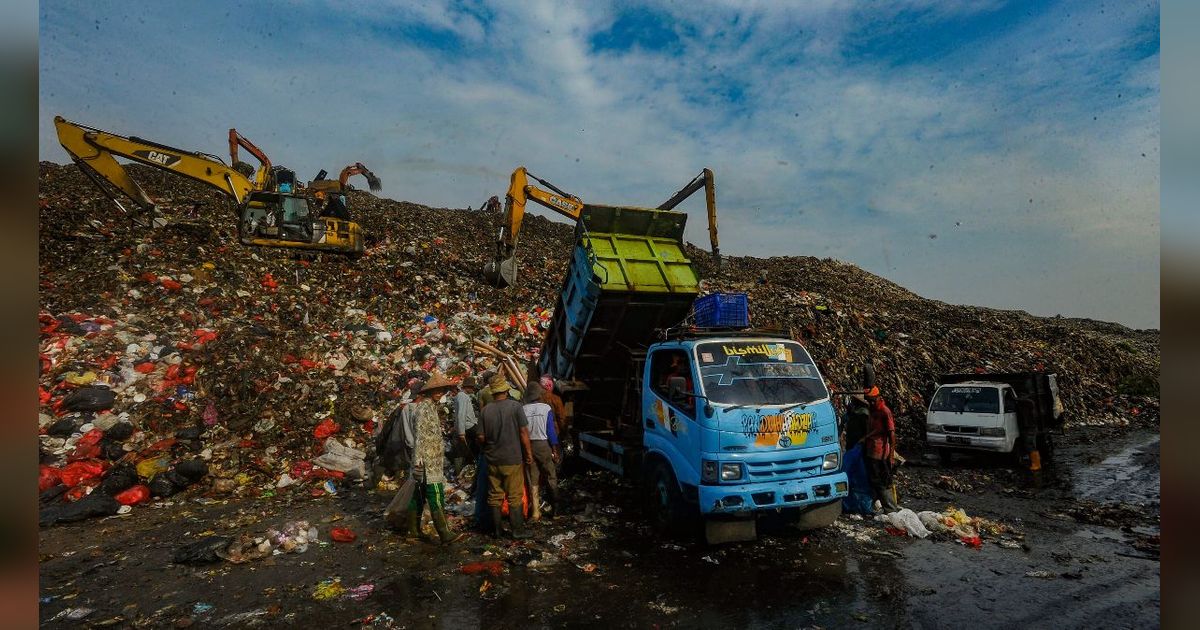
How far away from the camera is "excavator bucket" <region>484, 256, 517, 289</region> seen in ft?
51.1

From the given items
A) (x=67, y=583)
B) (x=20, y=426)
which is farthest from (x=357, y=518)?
(x=20, y=426)

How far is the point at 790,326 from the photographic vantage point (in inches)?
598

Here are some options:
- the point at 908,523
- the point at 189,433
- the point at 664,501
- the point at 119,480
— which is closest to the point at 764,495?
the point at 664,501

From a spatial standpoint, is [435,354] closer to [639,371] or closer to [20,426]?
[639,371]

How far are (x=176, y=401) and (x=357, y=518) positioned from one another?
4666 mm

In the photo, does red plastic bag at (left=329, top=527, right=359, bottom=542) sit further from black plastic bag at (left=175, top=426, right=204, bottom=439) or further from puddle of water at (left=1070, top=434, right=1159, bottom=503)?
puddle of water at (left=1070, top=434, right=1159, bottom=503)

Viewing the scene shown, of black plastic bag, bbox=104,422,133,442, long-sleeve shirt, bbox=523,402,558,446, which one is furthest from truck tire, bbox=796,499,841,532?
black plastic bag, bbox=104,422,133,442

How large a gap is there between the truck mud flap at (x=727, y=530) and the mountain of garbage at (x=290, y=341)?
5.88 metres

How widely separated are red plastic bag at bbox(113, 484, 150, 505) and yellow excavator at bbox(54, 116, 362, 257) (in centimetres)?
863

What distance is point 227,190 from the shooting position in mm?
15641

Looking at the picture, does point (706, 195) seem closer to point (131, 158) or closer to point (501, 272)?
point (501, 272)

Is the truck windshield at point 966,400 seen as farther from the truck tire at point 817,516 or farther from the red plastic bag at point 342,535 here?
the red plastic bag at point 342,535

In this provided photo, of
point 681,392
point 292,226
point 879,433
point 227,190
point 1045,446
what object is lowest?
point 1045,446

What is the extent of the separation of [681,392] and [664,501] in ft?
4.12
